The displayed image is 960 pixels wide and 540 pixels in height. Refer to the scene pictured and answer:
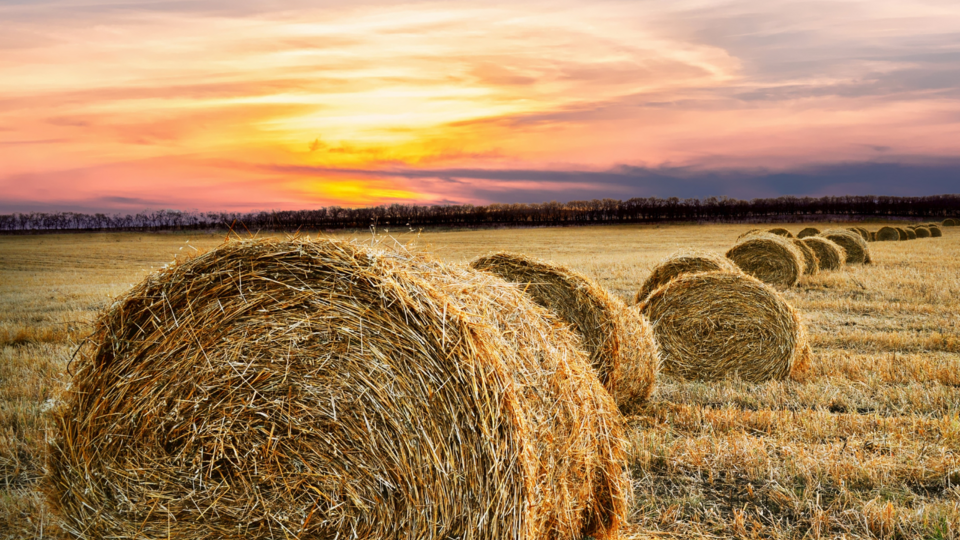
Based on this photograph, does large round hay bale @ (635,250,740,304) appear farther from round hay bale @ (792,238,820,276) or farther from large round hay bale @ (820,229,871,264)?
large round hay bale @ (820,229,871,264)

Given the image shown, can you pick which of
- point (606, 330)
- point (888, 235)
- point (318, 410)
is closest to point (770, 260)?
point (606, 330)

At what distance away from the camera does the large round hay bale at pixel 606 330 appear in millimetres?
5945

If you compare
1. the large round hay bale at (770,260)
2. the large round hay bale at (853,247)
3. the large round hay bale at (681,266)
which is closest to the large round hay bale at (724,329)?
the large round hay bale at (681,266)

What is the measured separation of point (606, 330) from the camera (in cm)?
597

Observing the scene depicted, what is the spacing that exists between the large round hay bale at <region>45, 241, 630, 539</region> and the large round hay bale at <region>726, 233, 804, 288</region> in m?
12.8

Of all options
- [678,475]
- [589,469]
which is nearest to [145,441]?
[589,469]

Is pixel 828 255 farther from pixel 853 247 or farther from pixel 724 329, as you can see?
pixel 724 329

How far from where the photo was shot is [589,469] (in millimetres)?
3859

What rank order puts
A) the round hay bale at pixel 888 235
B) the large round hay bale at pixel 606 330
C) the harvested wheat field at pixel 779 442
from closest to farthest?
the harvested wheat field at pixel 779 442
the large round hay bale at pixel 606 330
the round hay bale at pixel 888 235

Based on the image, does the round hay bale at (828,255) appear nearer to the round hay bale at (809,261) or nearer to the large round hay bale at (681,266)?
the round hay bale at (809,261)

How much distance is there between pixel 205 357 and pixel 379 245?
1.17m

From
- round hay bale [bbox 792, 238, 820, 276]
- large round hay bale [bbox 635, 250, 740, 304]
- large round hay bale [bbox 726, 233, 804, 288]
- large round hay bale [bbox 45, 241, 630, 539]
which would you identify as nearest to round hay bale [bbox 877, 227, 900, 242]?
round hay bale [bbox 792, 238, 820, 276]

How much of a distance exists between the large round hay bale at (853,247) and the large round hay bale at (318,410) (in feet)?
67.4

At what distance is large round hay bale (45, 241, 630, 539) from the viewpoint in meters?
3.17
